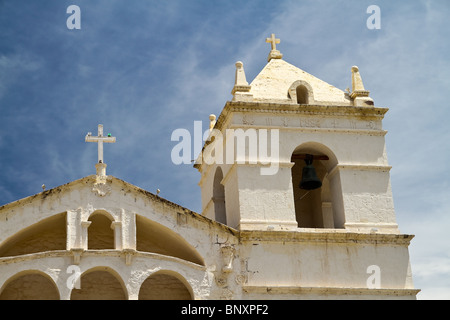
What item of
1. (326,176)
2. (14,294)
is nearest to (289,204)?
(326,176)

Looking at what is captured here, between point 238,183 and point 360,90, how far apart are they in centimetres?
392

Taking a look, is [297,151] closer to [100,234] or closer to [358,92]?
[358,92]

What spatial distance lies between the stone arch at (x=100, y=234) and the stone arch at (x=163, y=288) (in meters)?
1.24

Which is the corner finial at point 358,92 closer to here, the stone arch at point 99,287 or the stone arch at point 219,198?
the stone arch at point 219,198

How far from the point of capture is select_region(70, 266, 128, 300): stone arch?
19203mm

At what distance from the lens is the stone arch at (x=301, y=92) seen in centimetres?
2045

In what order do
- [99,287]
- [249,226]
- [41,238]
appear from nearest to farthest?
1. [249,226]
2. [41,238]
3. [99,287]

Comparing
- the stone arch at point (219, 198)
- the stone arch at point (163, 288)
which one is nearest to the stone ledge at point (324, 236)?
the stone arch at point (163, 288)

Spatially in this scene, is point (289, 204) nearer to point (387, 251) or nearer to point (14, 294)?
point (387, 251)

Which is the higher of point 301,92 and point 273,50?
point 273,50

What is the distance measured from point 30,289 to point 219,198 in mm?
5276

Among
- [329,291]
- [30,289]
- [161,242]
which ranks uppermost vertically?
[161,242]

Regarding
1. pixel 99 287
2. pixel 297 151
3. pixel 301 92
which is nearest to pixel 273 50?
pixel 301 92

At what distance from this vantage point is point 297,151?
20.9m
